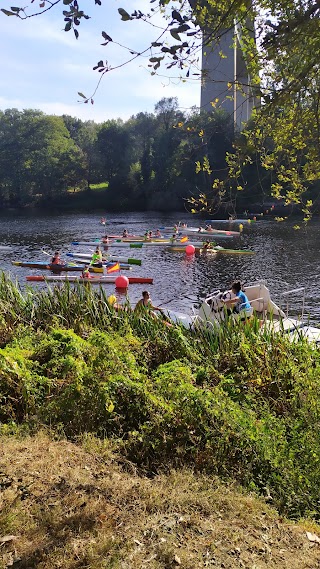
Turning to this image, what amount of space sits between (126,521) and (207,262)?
24624 millimetres

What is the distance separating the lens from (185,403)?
471 centimetres

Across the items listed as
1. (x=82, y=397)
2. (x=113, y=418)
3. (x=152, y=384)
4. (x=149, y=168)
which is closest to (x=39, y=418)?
(x=82, y=397)

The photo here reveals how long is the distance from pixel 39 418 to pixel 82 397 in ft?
1.68

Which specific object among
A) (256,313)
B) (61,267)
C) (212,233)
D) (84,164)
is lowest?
(61,267)

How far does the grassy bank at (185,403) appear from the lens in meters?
4.40

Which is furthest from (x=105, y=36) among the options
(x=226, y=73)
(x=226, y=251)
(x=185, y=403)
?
(x=226, y=251)

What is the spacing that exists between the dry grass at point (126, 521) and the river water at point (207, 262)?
9444 millimetres

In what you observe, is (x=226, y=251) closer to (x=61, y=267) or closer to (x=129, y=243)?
(x=129, y=243)

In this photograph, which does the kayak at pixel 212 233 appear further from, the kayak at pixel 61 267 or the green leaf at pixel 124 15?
the green leaf at pixel 124 15

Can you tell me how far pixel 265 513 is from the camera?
147 inches

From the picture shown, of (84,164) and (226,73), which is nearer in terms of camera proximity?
(226,73)

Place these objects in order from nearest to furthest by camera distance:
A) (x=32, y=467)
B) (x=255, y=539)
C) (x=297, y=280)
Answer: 1. (x=255, y=539)
2. (x=32, y=467)
3. (x=297, y=280)

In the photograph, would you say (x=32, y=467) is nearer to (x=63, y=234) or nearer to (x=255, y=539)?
(x=255, y=539)

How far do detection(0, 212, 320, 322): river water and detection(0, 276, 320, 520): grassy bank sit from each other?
25.0ft
